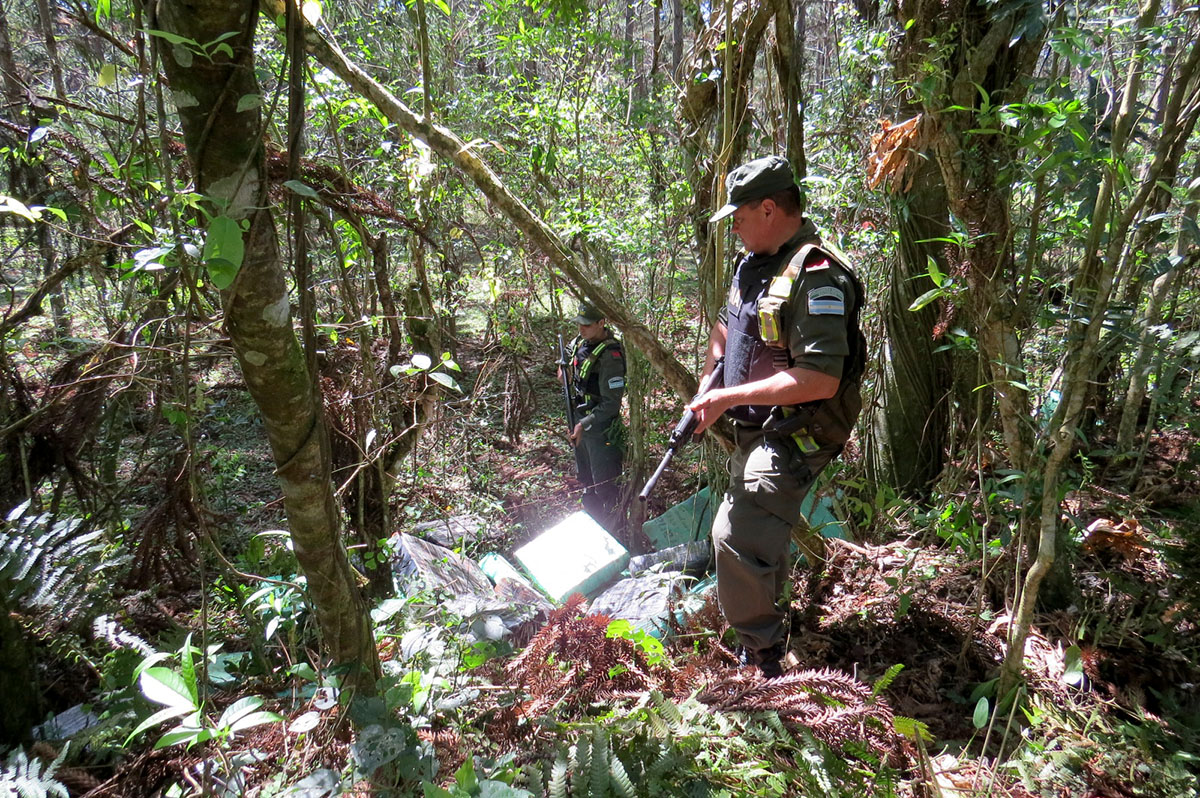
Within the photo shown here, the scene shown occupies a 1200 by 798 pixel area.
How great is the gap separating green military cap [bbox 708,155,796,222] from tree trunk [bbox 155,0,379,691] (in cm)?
174

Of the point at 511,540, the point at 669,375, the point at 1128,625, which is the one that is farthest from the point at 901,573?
the point at 511,540

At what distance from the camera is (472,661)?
5.85ft

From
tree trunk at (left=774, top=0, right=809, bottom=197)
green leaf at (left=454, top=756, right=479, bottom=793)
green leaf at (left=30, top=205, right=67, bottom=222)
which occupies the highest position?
tree trunk at (left=774, top=0, right=809, bottom=197)

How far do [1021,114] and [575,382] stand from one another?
4.15m

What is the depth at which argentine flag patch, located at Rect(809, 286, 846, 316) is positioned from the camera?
231cm

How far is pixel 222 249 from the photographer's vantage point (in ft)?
3.43

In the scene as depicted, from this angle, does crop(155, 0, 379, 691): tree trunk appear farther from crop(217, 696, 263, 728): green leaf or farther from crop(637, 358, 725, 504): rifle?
crop(637, 358, 725, 504): rifle

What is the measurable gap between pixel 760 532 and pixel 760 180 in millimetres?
1388

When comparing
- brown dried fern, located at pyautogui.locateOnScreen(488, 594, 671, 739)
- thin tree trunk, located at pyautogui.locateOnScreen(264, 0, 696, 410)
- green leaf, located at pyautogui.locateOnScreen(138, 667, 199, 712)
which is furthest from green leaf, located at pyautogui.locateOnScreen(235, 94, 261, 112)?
brown dried fern, located at pyautogui.locateOnScreen(488, 594, 671, 739)

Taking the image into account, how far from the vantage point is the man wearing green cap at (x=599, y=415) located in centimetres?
523

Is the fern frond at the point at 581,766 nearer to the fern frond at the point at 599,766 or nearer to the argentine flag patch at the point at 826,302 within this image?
the fern frond at the point at 599,766

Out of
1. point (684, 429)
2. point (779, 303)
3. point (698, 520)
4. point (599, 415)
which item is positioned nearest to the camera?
point (779, 303)

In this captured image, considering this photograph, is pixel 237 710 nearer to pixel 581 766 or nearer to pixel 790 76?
pixel 581 766

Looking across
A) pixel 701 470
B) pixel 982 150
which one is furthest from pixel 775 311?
pixel 701 470
